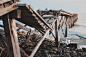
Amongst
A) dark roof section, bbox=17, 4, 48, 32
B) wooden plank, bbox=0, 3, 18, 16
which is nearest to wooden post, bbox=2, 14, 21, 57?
wooden plank, bbox=0, 3, 18, 16

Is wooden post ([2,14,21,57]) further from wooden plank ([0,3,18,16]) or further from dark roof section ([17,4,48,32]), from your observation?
dark roof section ([17,4,48,32])

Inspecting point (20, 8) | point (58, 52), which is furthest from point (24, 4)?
point (58, 52)

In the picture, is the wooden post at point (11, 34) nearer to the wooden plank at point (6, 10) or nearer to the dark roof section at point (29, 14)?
the wooden plank at point (6, 10)

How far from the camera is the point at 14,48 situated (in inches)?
96.7

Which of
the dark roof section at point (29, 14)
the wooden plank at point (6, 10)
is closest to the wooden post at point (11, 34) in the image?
the wooden plank at point (6, 10)

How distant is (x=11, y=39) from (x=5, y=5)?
0.95m

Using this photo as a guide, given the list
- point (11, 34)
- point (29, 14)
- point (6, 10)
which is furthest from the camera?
point (29, 14)

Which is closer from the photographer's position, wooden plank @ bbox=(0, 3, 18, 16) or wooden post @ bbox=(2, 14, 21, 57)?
wooden plank @ bbox=(0, 3, 18, 16)

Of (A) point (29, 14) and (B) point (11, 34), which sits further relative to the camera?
(A) point (29, 14)

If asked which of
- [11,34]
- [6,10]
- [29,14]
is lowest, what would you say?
[11,34]

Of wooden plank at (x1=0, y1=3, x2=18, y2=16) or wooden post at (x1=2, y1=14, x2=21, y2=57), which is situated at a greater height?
wooden plank at (x1=0, y1=3, x2=18, y2=16)

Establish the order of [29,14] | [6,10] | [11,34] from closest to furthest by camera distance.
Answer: [6,10]
[11,34]
[29,14]

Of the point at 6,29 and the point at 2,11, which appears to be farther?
the point at 6,29

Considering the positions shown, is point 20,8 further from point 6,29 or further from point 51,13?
point 51,13
